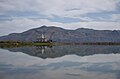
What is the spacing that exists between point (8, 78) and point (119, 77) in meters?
8.67

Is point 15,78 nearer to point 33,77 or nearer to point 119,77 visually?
point 33,77

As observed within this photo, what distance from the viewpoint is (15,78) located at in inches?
714

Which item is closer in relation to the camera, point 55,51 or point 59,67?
point 59,67

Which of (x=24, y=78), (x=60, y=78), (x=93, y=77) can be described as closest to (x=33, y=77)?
(x=24, y=78)

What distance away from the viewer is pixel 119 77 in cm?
1847

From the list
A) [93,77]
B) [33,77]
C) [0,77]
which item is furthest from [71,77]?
[0,77]

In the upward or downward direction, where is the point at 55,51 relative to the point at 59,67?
upward

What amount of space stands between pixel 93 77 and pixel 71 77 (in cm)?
173

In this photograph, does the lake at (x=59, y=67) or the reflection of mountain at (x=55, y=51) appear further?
the reflection of mountain at (x=55, y=51)

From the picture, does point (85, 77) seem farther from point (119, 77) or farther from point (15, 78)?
point (15, 78)

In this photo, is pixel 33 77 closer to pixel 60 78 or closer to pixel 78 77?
pixel 60 78

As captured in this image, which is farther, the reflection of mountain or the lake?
the reflection of mountain

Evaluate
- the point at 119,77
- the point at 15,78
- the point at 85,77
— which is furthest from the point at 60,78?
the point at 119,77

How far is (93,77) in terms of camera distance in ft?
60.6
